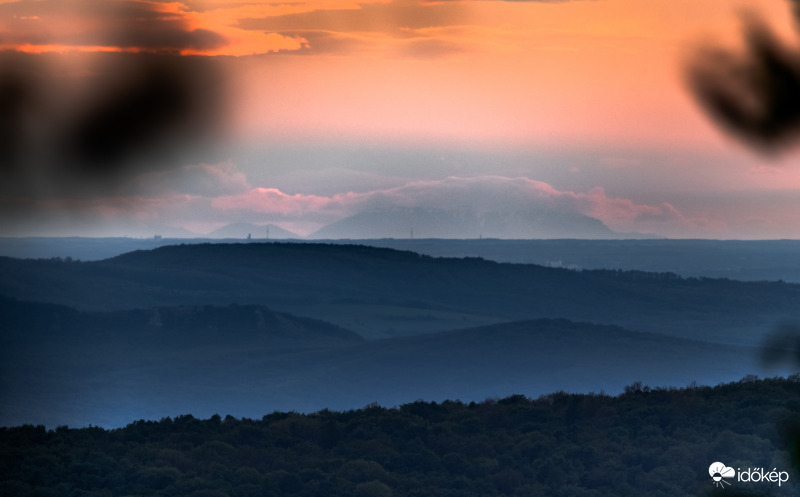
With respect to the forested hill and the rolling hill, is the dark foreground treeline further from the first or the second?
the forested hill

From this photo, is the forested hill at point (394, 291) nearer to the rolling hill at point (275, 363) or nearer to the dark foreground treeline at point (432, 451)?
the rolling hill at point (275, 363)

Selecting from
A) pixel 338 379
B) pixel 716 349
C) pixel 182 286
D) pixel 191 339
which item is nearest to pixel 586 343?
pixel 716 349

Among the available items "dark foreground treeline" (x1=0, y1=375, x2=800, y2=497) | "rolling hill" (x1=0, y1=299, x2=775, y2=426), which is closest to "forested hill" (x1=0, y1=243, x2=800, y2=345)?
"rolling hill" (x1=0, y1=299, x2=775, y2=426)

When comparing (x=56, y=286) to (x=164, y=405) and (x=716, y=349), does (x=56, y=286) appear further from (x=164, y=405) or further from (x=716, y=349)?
(x=716, y=349)

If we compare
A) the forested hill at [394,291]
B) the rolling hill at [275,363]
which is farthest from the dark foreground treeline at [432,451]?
the forested hill at [394,291]

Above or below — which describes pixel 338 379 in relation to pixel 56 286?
below

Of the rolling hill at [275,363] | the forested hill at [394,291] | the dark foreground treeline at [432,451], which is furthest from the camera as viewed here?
the forested hill at [394,291]

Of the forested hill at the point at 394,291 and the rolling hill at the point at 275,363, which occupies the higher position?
the forested hill at the point at 394,291
